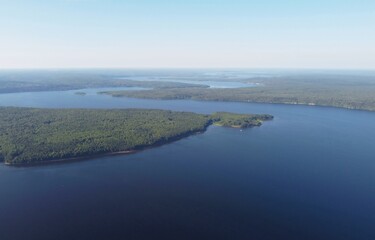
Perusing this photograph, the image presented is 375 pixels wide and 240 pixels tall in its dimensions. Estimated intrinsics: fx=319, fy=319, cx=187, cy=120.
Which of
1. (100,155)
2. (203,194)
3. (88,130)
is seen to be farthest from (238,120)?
(203,194)

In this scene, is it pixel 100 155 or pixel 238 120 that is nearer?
pixel 100 155

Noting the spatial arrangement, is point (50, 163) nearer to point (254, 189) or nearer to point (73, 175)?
point (73, 175)

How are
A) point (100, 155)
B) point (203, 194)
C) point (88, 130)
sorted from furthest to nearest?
point (88, 130)
point (100, 155)
point (203, 194)

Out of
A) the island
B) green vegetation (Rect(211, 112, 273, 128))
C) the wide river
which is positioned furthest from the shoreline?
green vegetation (Rect(211, 112, 273, 128))

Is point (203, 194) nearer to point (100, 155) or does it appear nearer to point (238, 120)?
point (100, 155)

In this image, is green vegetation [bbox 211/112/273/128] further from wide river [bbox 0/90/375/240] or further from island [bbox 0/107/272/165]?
wide river [bbox 0/90/375/240]

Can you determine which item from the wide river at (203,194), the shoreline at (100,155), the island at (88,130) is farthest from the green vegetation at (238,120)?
the shoreline at (100,155)

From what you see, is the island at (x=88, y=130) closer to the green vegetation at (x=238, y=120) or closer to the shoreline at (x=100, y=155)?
the green vegetation at (x=238, y=120)
